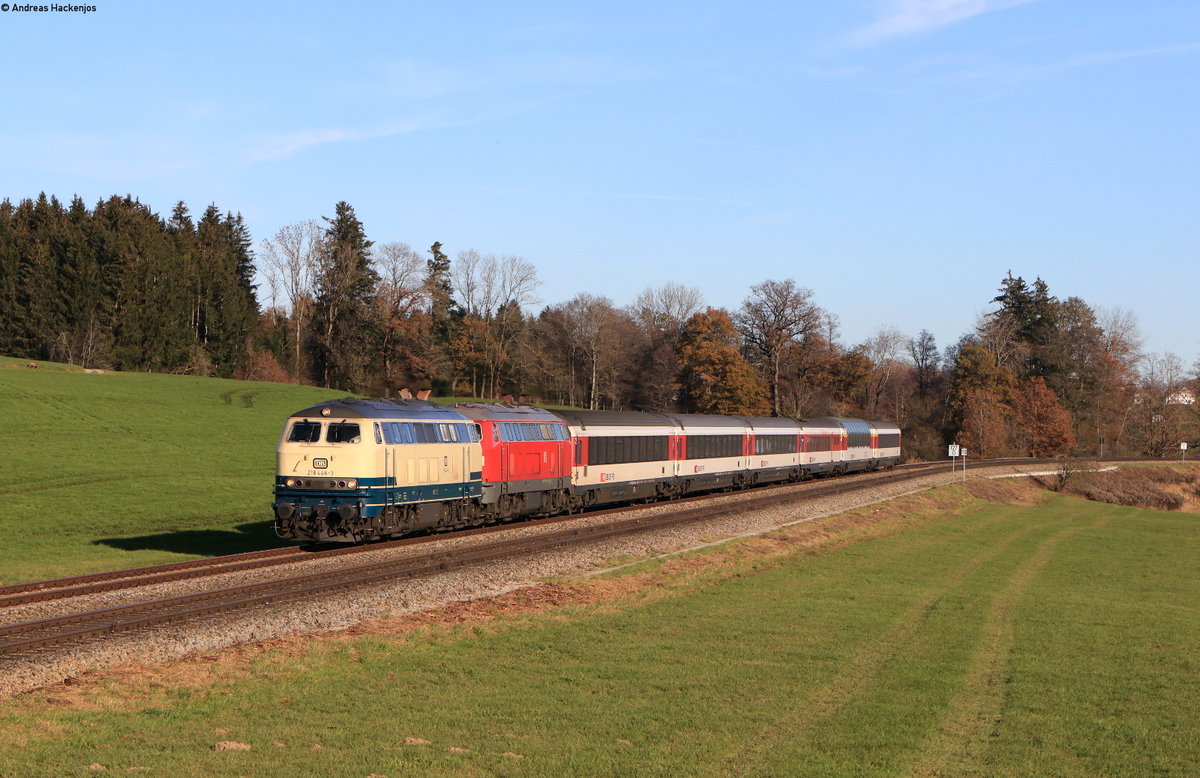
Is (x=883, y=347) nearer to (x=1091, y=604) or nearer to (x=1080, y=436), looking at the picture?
(x=1080, y=436)

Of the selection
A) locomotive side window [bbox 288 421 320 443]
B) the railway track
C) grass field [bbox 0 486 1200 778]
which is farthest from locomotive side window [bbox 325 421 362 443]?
grass field [bbox 0 486 1200 778]

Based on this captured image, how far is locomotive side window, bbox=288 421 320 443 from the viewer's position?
88.0ft

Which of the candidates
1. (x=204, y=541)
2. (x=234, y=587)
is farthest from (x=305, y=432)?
(x=204, y=541)

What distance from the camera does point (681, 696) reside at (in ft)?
44.8

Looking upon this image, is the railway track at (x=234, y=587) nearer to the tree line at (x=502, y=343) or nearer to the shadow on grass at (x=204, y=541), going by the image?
the shadow on grass at (x=204, y=541)

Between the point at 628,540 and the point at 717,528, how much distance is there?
513 centimetres

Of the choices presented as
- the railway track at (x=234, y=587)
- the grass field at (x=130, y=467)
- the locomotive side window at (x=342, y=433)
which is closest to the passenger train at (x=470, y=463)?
the locomotive side window at (x=342, y=433)

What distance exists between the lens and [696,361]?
350 ft

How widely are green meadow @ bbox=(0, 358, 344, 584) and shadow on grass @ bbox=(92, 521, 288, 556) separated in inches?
1.5

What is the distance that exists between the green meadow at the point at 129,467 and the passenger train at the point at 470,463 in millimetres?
5080

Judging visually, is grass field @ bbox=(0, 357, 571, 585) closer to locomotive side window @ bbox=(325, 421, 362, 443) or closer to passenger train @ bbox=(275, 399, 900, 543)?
passenger train @ bbox=(275, 399, 900, 543)

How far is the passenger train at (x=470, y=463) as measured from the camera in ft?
86.6

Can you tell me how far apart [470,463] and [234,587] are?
11.7 m

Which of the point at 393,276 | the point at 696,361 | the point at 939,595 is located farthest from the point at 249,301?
the point at 939,595
